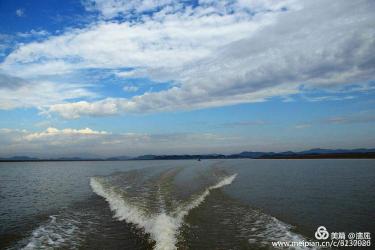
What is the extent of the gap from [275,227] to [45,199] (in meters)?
19.6

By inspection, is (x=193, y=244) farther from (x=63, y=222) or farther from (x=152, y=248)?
(x=63, y=222)

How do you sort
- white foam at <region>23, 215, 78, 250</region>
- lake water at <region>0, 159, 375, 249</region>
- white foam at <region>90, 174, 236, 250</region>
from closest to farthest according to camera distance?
white foam at <region>90, 174, 236, 250</region>, white foam at <region>23, 215, 78, 250</region>, lake water at <region>0, 159, 375, 249</region>

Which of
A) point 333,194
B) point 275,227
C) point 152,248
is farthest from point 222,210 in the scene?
point 333,194

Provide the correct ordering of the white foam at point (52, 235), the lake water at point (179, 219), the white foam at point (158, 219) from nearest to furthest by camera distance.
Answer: the white foam at point (158, 219) → the white foam at point (52, 235) → the lake water at point (179, 219)

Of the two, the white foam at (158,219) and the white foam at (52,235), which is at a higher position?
the white foam at (158,219)

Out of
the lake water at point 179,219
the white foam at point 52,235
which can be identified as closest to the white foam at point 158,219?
the lake water at point 179,219

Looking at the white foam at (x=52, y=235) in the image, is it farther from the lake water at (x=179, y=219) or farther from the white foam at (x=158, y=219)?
the white foam at (x=158, y=219)

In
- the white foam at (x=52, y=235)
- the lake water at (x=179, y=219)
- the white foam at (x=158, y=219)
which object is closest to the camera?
the white foam at (x=158, y=219)

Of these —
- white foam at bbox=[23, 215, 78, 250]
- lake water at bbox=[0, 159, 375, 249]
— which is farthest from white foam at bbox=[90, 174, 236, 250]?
white foam at bbox=[23, 215, 78, 250]

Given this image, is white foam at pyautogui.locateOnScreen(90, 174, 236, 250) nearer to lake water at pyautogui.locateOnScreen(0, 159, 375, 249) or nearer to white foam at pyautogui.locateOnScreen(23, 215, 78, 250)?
lake water at pyautogui.locateOnScreen(0, 159, 375, 249)

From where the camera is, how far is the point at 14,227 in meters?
15.7

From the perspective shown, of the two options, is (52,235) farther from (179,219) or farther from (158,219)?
(179,219)

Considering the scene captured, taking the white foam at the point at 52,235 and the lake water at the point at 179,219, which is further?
the lake water at the point at 179,219

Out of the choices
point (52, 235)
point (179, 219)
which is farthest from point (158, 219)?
point (52, 235)
